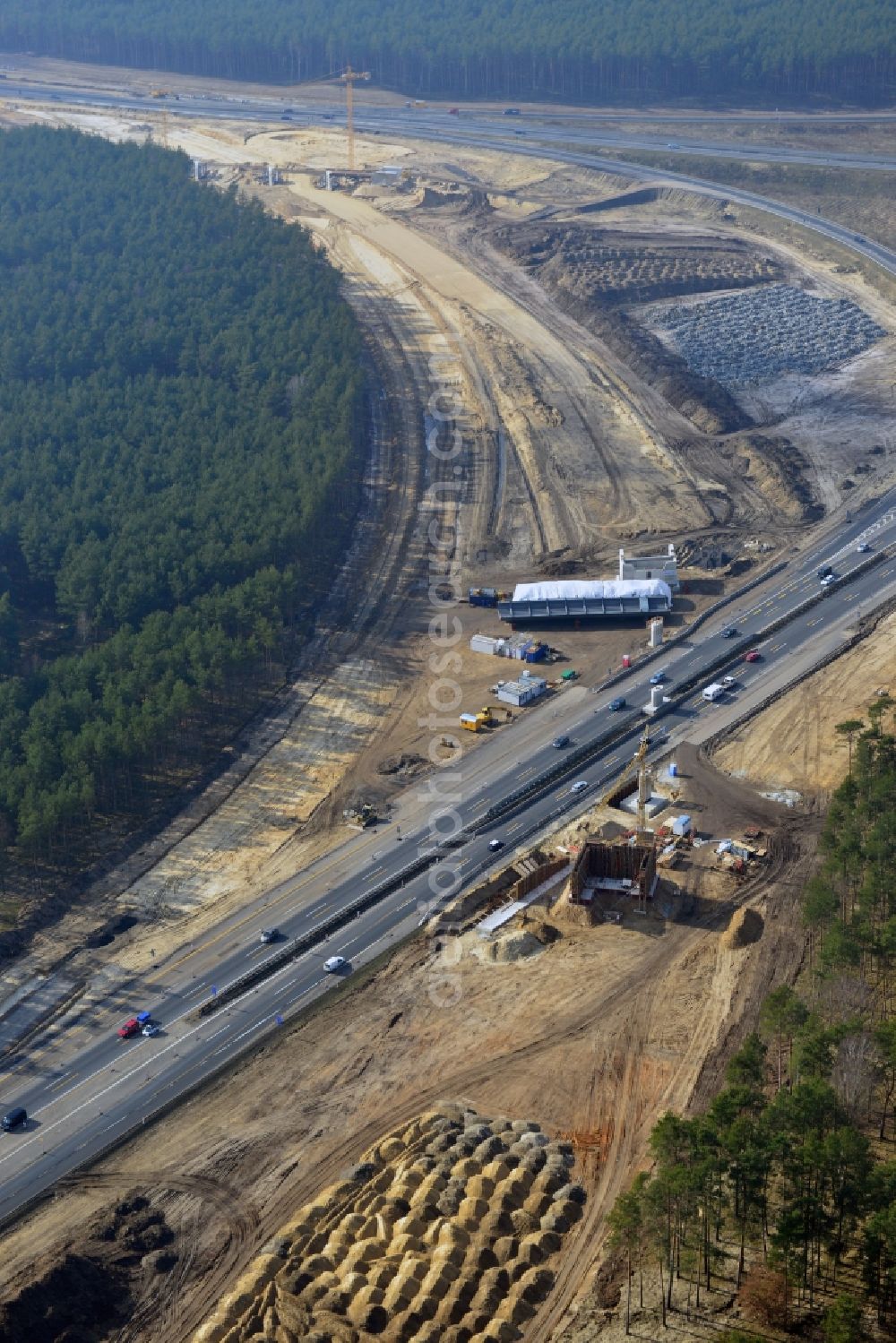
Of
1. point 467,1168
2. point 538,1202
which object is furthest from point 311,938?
point 538,1202

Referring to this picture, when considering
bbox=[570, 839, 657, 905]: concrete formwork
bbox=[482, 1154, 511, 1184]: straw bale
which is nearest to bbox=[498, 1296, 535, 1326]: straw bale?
bbox=[482, 1154, 511, 1184]: straw bale

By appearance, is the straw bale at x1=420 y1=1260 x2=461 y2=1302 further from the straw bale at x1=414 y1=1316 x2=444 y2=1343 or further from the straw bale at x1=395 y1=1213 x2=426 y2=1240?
the straw bale at x1=395 y1=1213 x2=426 y2=1240

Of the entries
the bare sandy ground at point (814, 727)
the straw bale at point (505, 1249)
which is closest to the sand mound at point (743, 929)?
the bare sandy ground at point (814, 727)

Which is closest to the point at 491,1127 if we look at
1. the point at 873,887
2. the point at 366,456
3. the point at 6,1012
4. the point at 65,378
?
the point at 873,887

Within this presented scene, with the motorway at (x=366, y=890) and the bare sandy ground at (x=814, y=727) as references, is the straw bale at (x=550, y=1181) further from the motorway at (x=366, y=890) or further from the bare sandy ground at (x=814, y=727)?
the bare sandy ground at (x=814, y=727)

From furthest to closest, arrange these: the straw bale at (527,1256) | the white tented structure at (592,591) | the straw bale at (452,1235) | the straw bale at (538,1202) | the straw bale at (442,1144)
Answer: the white tented structure at (592,591), the straw bale at (442,1144), the straw bale at (538,1202), the straw bale at (452,1235), the straw bale at (527,1256)

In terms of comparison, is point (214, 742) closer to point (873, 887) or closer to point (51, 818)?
point (51, 818)

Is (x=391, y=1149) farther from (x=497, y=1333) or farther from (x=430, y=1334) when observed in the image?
(x=497, y=1333)
